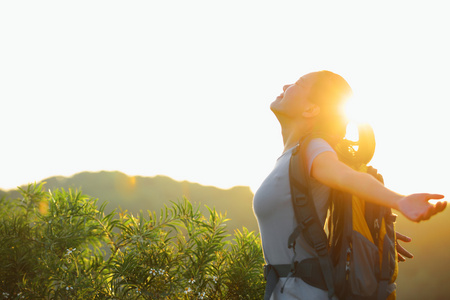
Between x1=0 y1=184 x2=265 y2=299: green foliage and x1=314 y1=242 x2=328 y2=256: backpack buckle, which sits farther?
x1=0 y1=184 x2=265 y2=299: green foliage

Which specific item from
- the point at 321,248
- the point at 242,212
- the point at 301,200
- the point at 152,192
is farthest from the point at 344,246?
the point at 152,192

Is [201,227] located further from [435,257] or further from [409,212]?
[435,257]

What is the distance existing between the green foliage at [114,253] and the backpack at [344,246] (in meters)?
2.08

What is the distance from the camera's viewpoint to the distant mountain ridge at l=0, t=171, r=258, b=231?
37.7ft

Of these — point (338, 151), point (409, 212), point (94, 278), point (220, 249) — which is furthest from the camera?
point (220, 249)

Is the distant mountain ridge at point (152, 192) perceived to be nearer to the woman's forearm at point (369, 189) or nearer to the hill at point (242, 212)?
the hill at point (242, 212)

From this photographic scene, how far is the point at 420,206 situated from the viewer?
123 centimetres

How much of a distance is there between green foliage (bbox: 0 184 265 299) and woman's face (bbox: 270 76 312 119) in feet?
6.81

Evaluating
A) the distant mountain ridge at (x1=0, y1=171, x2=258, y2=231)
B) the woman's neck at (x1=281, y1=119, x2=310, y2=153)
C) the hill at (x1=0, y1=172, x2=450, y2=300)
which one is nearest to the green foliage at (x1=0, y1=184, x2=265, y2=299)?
the woman's neck at (x1=281, y1=119, x2=310, y2=153)

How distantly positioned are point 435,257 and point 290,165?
9649 millimetres

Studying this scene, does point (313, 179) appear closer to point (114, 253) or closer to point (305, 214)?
point (305, 214)

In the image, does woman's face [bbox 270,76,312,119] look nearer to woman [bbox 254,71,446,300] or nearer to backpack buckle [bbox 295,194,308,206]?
woman [bbox 254,71,446,300]

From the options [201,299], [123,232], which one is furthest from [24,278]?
[201,299]

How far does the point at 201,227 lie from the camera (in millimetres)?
4012
